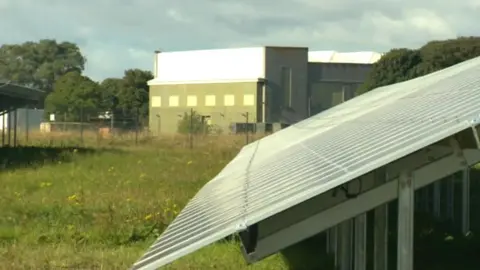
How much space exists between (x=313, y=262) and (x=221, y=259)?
1.23 metres

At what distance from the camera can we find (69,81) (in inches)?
2859

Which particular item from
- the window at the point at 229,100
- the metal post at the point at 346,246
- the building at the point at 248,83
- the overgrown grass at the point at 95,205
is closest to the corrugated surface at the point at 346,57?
the building at the point at 248,83

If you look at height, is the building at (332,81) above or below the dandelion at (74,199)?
above

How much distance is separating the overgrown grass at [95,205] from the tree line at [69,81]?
41.9 ft

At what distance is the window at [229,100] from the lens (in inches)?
2629

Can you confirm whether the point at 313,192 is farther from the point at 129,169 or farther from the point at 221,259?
the point at 129,169

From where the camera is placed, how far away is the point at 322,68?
67500 mm

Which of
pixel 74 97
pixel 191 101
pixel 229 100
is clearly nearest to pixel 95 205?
pixel 229 100

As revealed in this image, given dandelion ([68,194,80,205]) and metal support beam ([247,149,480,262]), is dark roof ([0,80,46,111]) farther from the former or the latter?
metal support beam ([247,149,480,262])

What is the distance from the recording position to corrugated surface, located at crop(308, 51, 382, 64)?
75.6 m

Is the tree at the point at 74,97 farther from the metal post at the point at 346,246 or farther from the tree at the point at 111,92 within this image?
the metal post at the point at 346,246

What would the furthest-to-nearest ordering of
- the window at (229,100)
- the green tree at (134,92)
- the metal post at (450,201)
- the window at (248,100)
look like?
the green tree at (134,92)
the window at (229,100)
the window at (248,100)
the metal post at (450,201)

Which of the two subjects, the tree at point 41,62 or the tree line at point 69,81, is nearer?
the tree line at point 69,81

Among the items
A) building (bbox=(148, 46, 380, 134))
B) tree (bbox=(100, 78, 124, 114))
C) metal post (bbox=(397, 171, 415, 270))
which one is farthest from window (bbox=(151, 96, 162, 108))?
metal post (bbox=(397, 171, 415, 270))
